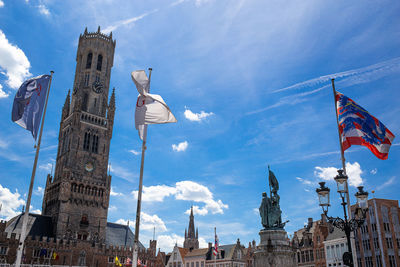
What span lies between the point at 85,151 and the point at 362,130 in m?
62.6

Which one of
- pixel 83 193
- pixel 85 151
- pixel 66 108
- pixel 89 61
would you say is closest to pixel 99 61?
pixel 89 61

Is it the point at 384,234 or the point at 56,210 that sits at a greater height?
the point at 56,210

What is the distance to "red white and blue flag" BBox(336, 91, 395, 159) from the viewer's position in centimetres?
2222

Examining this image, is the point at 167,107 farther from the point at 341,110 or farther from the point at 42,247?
the point at 42,247

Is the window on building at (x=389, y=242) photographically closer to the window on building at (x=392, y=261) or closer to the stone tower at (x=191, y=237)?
the window on building at (x=392, y=261)

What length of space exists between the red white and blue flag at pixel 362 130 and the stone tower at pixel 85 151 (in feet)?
186

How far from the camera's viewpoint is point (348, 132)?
Answer: 2291cm

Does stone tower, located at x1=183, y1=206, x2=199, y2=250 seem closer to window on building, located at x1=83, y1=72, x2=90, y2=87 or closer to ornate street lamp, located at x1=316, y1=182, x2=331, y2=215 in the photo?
window on building, located at x1=83, y1=72, x2=90, y2=87

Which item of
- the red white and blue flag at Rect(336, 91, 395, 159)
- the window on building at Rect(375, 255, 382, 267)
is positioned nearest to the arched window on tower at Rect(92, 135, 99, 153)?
the window on building at Rect(375, 255, 382, 267)

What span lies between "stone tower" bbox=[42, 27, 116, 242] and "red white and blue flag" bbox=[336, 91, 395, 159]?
56.6 metres

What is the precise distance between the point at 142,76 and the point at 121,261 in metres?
56.3

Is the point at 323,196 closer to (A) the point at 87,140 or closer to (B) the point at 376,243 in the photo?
(B) the point at 376,243

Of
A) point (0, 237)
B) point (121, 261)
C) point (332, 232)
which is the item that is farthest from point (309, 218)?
point (0, 237)

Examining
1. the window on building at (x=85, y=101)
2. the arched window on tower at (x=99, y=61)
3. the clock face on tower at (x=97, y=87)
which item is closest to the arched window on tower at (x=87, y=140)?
the window on building at (x=85, y=101)
